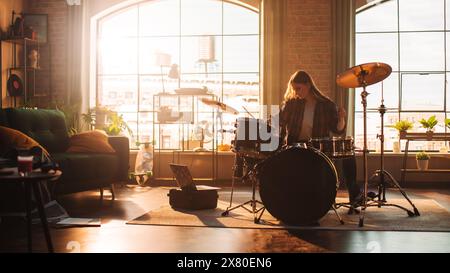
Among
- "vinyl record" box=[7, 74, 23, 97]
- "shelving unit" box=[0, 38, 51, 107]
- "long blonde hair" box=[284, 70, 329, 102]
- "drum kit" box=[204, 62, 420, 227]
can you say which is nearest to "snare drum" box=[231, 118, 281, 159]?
"drum kit" box=[204, 62, 420, 227]

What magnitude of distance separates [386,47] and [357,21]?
0.56m

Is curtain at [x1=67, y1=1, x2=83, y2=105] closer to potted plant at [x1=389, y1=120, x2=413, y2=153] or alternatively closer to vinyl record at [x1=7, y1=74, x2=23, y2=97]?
vinyl record at [x1=7, y1=74, x2=23, y2=97]

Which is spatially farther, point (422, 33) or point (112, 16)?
point (112, 16)

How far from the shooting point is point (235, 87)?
823cm

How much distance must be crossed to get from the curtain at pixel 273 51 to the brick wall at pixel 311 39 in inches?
3.6

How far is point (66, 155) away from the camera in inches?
214

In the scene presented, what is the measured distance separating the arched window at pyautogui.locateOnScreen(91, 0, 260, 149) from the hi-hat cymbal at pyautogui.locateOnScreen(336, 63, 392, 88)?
10.7 ft

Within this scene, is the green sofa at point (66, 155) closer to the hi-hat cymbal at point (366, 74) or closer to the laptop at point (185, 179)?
the laptop at point (185, 179)

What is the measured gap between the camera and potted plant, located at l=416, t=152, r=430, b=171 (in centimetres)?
743

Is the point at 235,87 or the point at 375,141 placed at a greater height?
the point at 235,87

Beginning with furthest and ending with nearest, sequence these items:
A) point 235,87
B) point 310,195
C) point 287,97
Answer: point 235,87 < point 287,97 < point 310,195

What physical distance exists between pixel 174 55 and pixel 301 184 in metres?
4.47
